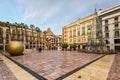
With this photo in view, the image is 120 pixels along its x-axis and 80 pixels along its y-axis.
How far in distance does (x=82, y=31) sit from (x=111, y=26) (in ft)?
45.1

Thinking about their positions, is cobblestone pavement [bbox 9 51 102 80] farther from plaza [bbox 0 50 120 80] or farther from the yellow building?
the yellow building

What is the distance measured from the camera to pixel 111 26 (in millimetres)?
37125

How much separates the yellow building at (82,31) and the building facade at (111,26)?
13.1 feet

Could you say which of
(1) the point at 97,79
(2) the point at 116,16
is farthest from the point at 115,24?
(1) the point at 97,79

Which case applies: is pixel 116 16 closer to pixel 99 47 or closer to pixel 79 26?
pixel 99 47

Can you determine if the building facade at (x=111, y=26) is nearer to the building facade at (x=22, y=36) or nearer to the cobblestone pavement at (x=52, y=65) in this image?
the cobblestone pavement at (x=52, y=65)

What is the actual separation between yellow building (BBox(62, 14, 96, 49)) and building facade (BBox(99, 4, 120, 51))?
3980 mm

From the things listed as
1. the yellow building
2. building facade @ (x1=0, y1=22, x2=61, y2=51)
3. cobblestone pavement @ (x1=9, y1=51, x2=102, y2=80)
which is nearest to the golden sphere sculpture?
cobblestone pavement @ (x1=9, y1=51, x2=102, y2=80)

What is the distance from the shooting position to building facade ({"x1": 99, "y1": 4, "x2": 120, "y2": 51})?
1377 inches

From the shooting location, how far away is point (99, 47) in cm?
2877

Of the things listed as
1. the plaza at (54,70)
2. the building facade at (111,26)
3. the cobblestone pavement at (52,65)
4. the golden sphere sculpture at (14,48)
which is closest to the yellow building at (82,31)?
the building facade at (111,26)

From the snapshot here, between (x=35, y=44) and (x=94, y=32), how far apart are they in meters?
33.4

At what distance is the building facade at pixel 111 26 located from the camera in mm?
34969

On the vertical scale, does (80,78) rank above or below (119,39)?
below
